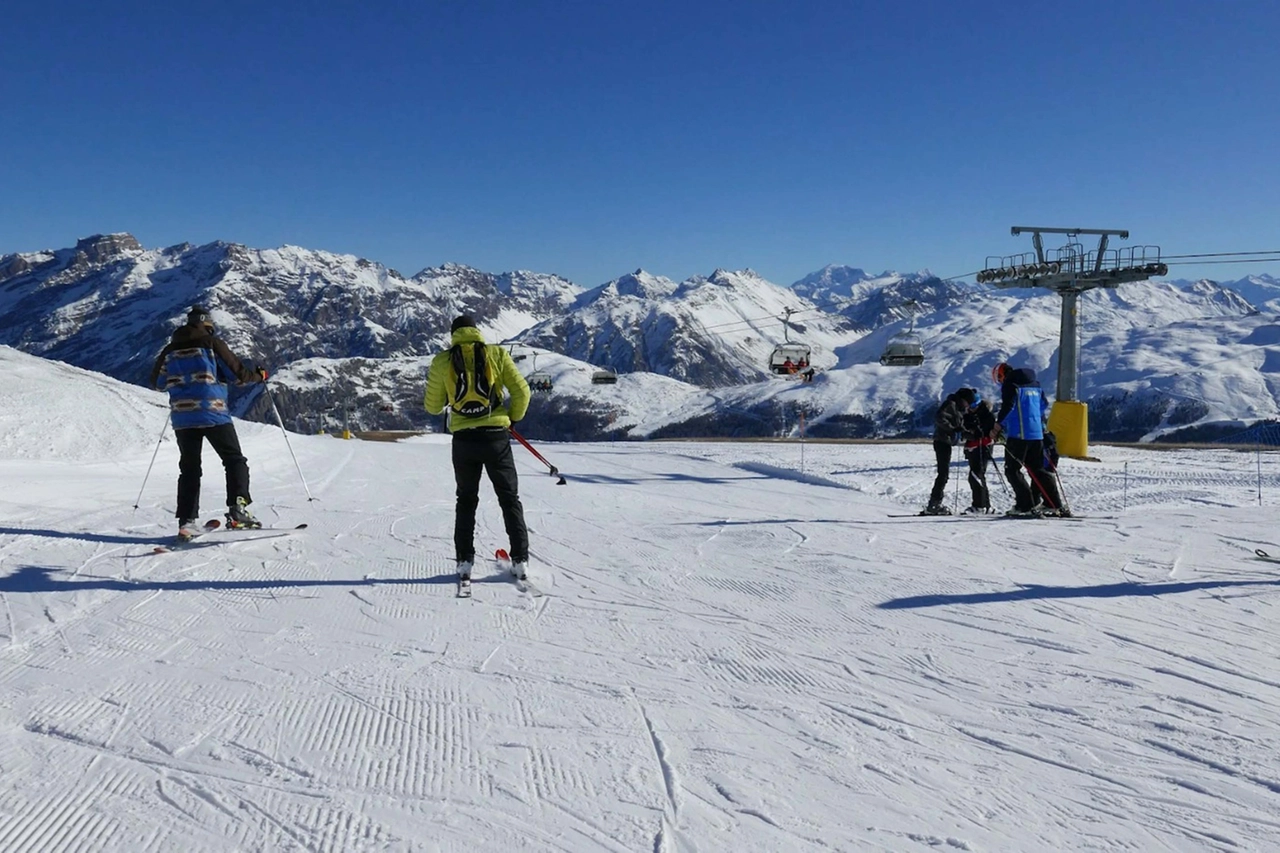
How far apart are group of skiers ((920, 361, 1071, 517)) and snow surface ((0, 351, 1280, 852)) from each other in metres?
2.19

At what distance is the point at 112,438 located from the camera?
13.6 m

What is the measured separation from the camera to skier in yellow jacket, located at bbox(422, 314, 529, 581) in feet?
18.8

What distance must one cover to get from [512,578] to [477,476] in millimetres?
826

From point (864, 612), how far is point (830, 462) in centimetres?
1692

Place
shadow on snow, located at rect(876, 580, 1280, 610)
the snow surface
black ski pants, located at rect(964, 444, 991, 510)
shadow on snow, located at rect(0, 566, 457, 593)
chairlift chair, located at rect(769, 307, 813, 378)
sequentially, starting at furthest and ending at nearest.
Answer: chairlift chair, located at rect(769, 307, 813, 378)
black ski pants, located at rect(964, 444, 991, 510)
shadow on snow, located at rect(876, 580, 1280, 610)
shadow on snow, located at rect(0, 566, 457, 593)
the snow surface

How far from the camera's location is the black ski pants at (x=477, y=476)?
19.0ft

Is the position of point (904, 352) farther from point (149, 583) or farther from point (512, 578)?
point (149, 583)

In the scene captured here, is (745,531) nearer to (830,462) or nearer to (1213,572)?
(1213,572)

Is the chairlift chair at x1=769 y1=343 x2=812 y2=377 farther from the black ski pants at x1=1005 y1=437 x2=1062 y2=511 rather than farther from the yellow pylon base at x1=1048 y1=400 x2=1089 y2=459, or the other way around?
the black ski pants at x1=1005 y1=437 x2=1062 y2=511

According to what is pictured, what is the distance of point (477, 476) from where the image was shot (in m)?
5.88

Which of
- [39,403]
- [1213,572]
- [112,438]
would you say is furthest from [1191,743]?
[39,403]

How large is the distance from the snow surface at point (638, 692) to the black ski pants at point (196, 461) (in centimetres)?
43

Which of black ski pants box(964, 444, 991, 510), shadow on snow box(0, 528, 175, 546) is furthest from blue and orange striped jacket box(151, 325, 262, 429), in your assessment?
black ski pants box(964, 444, 991, 510)

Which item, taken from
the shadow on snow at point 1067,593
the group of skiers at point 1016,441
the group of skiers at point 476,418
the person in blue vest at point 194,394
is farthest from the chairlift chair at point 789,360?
the group of skiers at point 476,418
